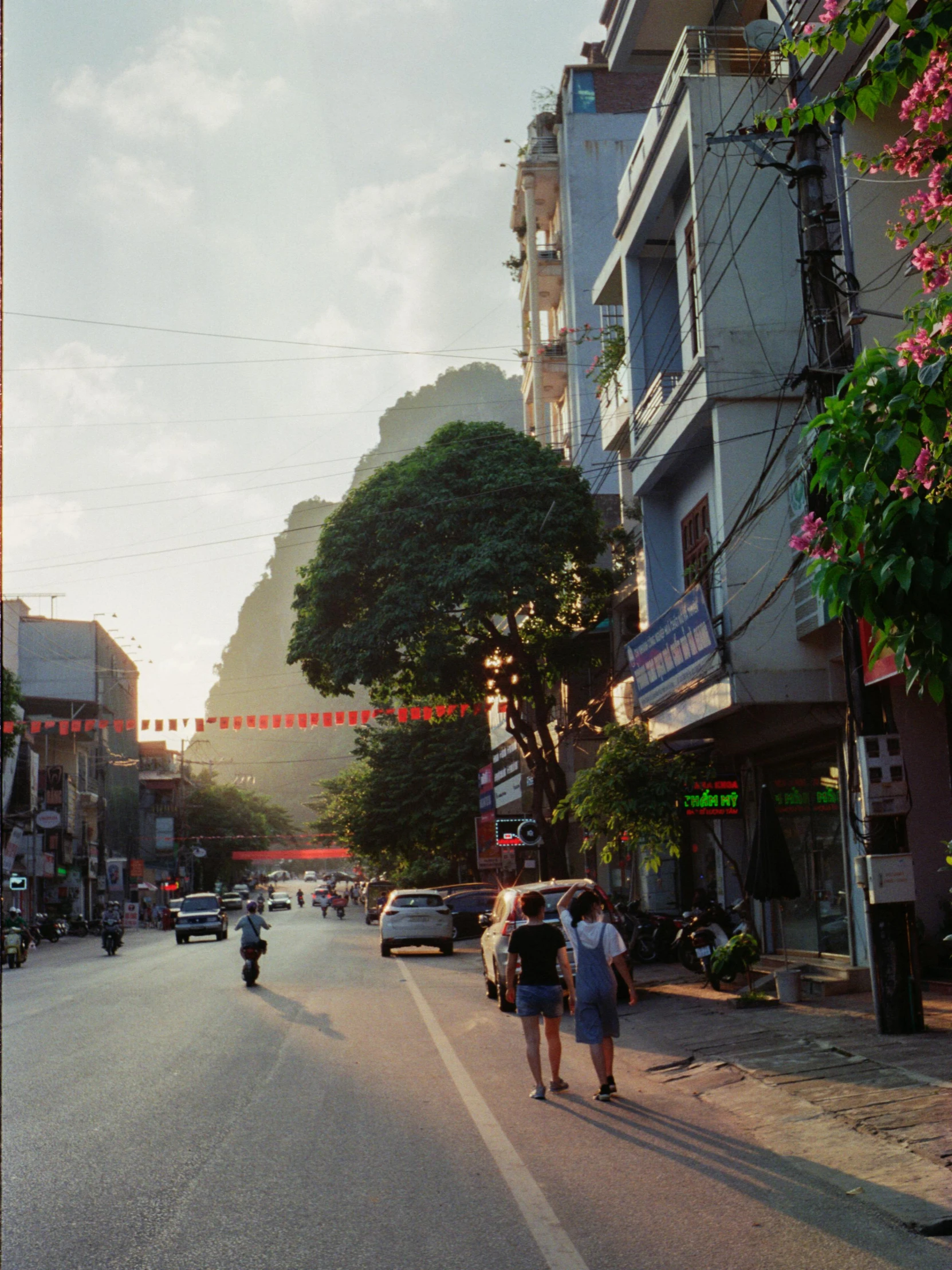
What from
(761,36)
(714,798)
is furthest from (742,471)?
(761,36)

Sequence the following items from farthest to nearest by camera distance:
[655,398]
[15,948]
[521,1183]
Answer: [15,948], [655,398], [521,1183]

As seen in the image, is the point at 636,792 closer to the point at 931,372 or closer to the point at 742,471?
the point at 742,471

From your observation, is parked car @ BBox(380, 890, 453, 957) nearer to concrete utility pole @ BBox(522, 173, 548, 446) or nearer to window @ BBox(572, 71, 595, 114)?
concrete utility pole @ BBox(522, 173, 548, 446)

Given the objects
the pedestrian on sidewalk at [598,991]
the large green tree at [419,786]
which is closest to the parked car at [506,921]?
the pedestrian on sidewalk at [598,991]

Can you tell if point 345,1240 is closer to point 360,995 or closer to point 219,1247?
point 219,1247

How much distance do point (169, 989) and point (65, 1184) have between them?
16.3m

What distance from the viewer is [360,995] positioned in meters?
21.1

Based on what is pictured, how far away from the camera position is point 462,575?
30234mm

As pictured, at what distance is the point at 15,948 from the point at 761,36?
87.2 ft

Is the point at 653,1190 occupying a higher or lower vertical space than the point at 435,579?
lower

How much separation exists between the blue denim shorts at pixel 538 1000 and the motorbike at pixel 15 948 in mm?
24940

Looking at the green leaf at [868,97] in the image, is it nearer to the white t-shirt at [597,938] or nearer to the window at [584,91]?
the white t-shirt at [597,938]

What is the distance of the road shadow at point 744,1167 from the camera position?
638 cm

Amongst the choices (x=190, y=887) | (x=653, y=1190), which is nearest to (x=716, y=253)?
(x=653, y=1190)
